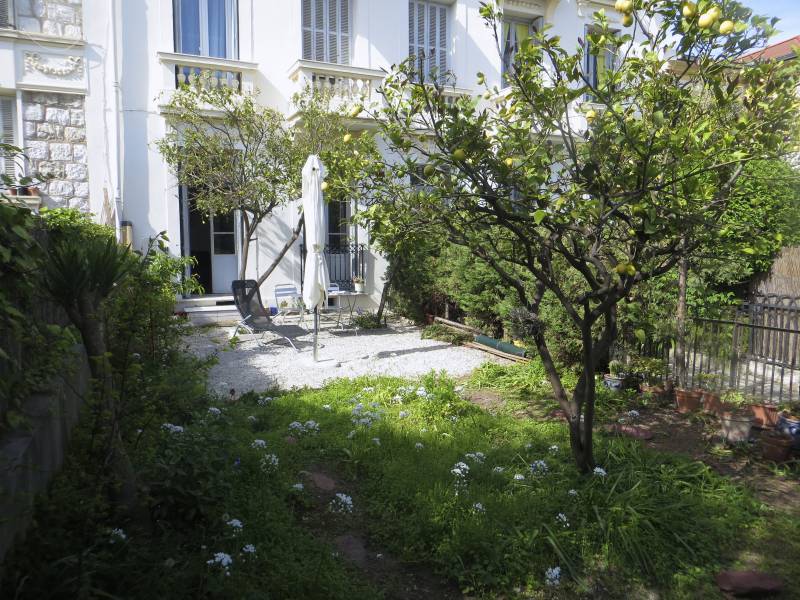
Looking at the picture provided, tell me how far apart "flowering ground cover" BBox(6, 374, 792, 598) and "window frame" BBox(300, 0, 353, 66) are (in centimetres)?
1130

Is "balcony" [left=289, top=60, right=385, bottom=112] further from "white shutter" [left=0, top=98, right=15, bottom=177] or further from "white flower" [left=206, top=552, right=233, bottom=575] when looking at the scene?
"white flower" [left=206, top=552, right=233, bottom=575]

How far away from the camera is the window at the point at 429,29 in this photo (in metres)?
15.3

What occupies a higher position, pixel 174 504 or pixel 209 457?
pixel 209 457

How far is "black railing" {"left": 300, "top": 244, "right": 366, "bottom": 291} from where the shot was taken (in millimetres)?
14492

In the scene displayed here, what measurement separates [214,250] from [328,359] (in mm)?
6016

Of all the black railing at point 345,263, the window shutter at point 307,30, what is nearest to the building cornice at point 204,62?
the window shutter at point 307,30

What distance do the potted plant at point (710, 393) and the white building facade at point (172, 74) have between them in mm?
6439

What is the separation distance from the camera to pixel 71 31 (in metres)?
11.5

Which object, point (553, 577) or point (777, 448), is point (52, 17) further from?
point (777, 448)

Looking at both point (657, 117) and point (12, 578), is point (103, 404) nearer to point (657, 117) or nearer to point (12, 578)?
point (12, 578)

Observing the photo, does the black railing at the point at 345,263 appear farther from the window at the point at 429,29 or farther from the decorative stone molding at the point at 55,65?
the decorative stone molding at the point at 55,65

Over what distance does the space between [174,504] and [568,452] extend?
3.11 m

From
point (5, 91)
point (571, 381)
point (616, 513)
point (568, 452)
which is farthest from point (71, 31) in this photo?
point (616, 513)

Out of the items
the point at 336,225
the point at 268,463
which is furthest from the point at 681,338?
the point at 336,225
